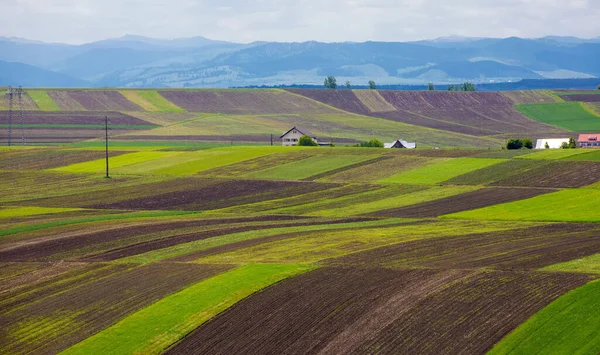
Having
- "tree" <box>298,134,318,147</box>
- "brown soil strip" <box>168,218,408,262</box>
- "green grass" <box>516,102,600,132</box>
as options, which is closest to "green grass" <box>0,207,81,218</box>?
"brown soil strip" <box>168,218,408,262</box>

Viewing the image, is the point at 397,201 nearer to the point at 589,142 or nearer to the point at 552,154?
the point at 552,154

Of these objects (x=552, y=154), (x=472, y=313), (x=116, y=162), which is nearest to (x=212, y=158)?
(x=116, y=162)

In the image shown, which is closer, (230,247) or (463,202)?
(230,247)

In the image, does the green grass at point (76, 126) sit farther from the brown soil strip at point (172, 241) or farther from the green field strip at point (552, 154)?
the brown soil strip at point (172, 241)

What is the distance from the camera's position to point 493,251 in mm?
49094

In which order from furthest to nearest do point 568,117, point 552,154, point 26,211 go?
1. point 568,117
2. point 552,154
3. point 26,211

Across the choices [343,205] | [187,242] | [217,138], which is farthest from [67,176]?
[217,138]

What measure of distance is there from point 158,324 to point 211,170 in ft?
195

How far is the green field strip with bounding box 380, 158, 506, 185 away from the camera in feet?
274

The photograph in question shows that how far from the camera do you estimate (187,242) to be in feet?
181

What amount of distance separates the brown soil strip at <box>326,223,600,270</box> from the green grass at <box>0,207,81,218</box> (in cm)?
3023

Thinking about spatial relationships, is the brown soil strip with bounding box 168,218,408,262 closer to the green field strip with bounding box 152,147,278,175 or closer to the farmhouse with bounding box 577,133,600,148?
the green field strip with bounding box 152,147,278,175

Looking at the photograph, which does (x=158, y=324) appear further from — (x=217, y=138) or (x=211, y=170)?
(x=217, y=138)

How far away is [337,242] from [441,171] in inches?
1430
